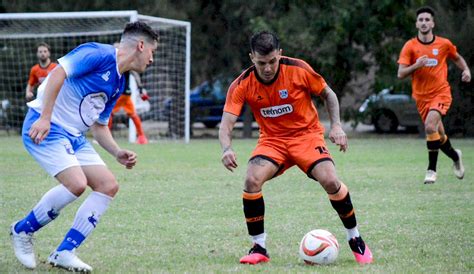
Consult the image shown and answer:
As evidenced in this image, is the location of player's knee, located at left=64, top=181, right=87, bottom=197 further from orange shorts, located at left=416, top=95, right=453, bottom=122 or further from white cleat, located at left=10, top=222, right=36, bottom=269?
orange shorts, located at left=416, top=95, right=453, bottom=122

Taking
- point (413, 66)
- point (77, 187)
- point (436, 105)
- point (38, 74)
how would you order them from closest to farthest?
1. point (77, 187)
2. point (413, 66)
3. point (436, 105)
4. point (38, 74)

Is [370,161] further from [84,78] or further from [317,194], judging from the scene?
[84,78]

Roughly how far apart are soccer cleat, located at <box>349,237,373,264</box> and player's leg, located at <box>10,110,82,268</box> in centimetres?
191

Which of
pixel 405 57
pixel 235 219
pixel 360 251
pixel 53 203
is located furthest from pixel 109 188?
pixel 405 57

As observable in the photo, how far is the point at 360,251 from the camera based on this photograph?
618 cm

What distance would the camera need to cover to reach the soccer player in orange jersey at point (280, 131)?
622cm

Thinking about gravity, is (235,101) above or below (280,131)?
above

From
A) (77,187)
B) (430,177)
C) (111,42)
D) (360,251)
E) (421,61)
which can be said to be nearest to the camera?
(77,187)

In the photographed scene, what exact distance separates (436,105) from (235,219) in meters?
4.39

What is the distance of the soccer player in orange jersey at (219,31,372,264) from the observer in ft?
20.4

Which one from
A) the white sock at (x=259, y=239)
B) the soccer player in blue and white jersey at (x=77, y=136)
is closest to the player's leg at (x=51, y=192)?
the soccer player in blue and white jersey at (x=77, y=136)

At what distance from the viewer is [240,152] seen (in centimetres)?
1770

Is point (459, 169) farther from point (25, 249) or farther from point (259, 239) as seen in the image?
point (25, 249)

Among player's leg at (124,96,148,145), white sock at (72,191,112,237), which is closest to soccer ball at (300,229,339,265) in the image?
white sock at (72,191,112,237)
